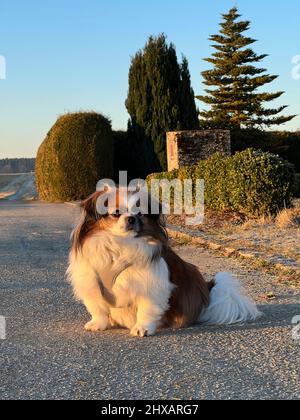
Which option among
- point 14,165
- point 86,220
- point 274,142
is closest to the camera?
point 86,220

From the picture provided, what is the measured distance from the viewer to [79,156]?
24125 millimetres

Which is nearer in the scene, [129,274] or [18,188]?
[129,274]

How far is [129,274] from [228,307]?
0.99 meters

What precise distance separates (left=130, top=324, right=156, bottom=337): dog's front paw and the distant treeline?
67.1 meters

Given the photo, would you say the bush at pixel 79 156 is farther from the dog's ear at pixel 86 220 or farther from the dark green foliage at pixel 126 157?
the dog's ear at pixel 86 220

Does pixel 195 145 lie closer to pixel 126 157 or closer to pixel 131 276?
pixel 126 157

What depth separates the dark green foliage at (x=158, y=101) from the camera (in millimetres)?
24453

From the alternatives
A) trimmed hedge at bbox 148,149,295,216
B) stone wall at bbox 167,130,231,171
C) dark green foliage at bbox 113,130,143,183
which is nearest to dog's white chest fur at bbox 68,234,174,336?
trimmed hedge at bbox 148,149,295,216

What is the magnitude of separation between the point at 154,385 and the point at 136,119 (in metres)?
22.5

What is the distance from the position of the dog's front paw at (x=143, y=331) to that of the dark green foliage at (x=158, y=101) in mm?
19819

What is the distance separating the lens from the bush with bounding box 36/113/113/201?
24.1 meters

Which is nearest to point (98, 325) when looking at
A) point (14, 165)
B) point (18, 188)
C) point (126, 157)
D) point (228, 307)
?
point (228, 307)

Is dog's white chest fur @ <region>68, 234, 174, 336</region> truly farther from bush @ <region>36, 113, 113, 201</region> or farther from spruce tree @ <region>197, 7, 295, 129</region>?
spruce tree @ <region>197, 7, 295, 129</region>

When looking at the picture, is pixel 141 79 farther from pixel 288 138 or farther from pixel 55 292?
pixel 55 292
